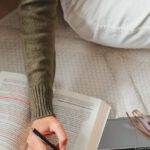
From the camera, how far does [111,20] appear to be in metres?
0.86

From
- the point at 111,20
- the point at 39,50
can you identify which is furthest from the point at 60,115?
the point at 111,20

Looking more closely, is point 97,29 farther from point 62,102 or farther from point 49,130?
point 49,130

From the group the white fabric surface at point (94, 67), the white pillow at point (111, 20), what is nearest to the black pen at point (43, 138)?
the white fabric surface at point (94, 67)

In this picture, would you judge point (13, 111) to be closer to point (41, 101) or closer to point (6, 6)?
point (41, 101)

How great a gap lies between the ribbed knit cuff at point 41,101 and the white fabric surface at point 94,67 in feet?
0.48

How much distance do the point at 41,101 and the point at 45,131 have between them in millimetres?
64

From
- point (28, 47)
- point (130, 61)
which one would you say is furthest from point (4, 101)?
point (130, 61)

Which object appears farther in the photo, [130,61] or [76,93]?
[130,61]

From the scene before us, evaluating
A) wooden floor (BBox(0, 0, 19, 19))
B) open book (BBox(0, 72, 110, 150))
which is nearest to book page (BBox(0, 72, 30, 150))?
open book (BBox(0, 72, 110, 150))

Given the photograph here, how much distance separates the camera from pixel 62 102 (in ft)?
2.51

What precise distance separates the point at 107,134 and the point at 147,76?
0.75 feet

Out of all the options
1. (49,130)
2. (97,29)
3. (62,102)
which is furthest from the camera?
(97,29)

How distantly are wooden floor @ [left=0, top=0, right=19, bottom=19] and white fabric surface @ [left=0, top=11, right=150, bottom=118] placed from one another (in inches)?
1.0

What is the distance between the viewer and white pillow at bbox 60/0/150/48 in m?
0.84
